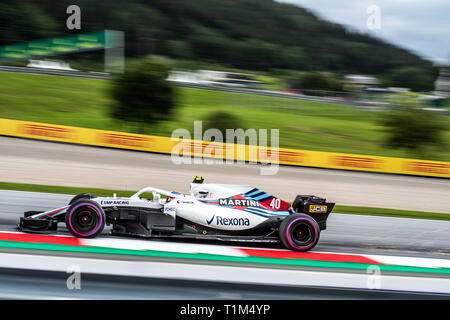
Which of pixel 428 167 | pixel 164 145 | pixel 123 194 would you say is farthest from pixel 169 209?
pixel 428 167

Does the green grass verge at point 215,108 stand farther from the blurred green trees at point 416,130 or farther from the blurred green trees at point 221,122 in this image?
the blurred green trees at point 221,122

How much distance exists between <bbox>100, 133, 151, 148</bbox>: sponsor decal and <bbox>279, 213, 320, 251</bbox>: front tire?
1002 cm

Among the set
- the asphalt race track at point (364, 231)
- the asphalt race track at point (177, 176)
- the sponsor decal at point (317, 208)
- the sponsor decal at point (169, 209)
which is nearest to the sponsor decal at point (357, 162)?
the asphalt race track at point (177, 176)

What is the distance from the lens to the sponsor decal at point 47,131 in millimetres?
16344

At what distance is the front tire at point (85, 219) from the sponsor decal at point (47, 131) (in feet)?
34.0

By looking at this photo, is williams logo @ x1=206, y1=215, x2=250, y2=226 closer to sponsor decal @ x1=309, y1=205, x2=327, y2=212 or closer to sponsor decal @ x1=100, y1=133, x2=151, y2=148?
sponsor decal @ x1=309, y1=205, x2=327, y2=212

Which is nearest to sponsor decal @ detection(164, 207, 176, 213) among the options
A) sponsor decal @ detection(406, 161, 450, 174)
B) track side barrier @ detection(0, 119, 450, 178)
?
track side barrier @ detection(0, 119, 450, 178)

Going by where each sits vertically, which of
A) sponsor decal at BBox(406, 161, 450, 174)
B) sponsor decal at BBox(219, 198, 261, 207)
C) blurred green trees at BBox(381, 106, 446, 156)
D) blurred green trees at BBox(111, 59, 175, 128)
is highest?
blurred green trees at BBox(111, 59, 175, 128)

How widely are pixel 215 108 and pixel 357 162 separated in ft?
58.6

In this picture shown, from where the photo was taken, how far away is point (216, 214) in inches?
273

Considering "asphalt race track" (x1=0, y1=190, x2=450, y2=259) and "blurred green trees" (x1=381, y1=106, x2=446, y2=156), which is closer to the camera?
"asphalt race track" (x1=0, y1=190, x2=450, y2=259)

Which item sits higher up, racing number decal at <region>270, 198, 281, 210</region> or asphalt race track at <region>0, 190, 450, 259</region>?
racing number decal at <region>270, 198, 281, 210</region>

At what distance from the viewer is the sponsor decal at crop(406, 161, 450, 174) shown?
17781 mm

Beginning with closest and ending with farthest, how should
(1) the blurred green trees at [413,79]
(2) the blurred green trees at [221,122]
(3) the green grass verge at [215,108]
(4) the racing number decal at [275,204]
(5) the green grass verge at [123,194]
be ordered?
1. (4) the racing number decal at [275,204]
2. (5) the green grass verge at [123,194]
3. (2) the blurred green trees at [221,122]
4. (3) the green grass verge at [215,108]
5. (1) the blurred green trees at [413,79]
